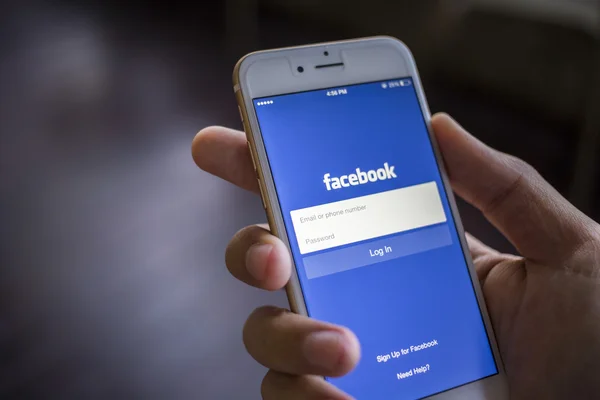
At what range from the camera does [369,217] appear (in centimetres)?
62

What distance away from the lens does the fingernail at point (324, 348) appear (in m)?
0.50

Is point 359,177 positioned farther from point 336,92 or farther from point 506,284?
point 506,284

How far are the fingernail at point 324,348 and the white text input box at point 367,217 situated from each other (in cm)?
10

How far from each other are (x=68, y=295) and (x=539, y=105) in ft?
4.07

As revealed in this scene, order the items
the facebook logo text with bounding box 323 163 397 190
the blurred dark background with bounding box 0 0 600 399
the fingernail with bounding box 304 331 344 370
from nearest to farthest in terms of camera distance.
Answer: the fingernail with bounding box 304 331 344 370, the facebook logo text with bounding box 323 163 397 190, the blurred dark background with bounding box 0 0 600 399

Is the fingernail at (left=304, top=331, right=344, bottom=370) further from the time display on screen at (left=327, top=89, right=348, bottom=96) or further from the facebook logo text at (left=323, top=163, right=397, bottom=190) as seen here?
the time display on screen at (left=327, top=89, right=348, bottom=96)

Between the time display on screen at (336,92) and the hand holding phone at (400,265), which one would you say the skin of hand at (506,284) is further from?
the time display on screen at (336,92)

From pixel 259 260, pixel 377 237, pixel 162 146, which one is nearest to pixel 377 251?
pixel 377 237

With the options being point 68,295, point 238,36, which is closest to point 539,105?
point 238,36

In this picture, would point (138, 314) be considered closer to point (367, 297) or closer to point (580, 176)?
point (367, 297)

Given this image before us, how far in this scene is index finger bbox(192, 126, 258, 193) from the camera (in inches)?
25.8

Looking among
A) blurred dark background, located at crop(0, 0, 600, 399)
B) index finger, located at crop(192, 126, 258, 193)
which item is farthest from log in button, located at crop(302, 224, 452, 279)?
blurred dark background, located at crop(0, 0, 600, 399)

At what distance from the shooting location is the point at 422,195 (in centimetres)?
66

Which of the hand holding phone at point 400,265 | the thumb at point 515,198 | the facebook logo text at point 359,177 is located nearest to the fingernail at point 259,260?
the hand holding phone at point 400,265
